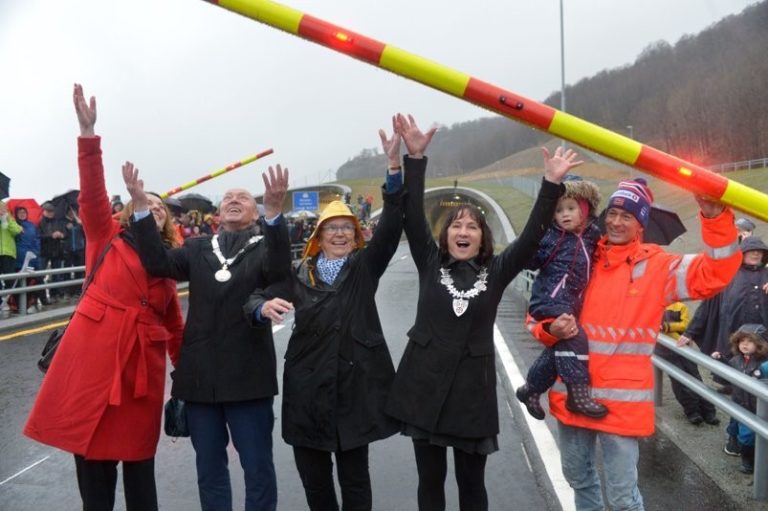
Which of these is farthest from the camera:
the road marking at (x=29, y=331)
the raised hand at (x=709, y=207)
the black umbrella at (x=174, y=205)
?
the road marking at (x=29, y=331)

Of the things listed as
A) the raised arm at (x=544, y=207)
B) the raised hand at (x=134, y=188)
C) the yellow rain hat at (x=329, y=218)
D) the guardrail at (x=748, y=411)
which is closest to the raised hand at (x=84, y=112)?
the raised hand at (x=134, y=188)

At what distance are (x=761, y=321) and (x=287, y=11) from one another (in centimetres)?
476

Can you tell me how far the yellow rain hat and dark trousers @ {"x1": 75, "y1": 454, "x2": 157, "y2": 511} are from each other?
1382 millimetres

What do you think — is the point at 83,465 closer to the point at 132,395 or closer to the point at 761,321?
the point at 132,395

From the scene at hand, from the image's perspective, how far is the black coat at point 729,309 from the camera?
5141 millimetres

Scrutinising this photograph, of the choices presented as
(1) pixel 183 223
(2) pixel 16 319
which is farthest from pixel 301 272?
(1) pixel 183 223

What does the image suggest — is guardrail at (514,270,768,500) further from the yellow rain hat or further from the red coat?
the red coat

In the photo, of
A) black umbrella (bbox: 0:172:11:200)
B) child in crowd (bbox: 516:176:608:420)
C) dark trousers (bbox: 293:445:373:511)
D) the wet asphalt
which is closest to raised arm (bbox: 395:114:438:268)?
child in crowd (bbox: 516:176:608:420)

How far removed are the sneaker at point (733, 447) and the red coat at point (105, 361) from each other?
3.97 meters

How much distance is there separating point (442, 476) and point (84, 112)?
8.18 feet

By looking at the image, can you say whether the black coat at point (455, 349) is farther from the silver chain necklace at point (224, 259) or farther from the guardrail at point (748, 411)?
the guardrail at point (748, 411)

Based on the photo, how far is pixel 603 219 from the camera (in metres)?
3.27

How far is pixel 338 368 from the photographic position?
307 cm

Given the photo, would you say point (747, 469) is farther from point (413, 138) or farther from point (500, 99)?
point (500, 99)
